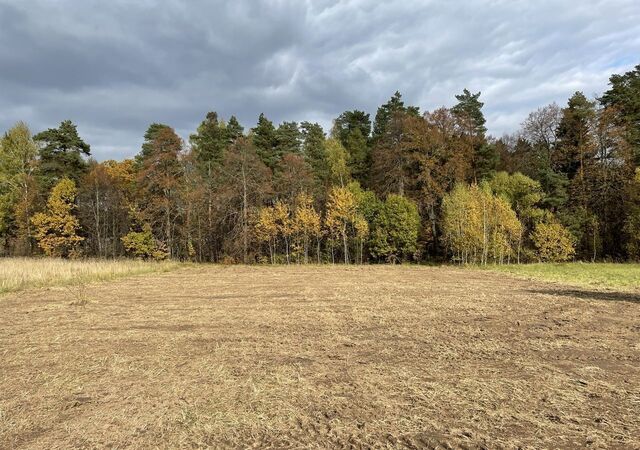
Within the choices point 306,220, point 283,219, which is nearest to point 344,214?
point 306,220

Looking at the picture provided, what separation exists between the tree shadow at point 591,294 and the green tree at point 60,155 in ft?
150

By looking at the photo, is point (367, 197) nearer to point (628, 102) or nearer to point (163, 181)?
point (163, 181)

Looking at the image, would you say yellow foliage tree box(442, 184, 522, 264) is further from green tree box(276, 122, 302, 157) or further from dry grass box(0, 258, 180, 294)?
dry grass box(0, 258, 180, 294)

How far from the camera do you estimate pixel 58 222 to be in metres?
42.4

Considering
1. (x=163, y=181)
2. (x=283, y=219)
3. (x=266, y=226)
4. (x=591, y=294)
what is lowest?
(x=591, y=294)

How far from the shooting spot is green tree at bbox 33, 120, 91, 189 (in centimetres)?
4484

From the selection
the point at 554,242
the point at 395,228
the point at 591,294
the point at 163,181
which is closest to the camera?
the point at 591,294

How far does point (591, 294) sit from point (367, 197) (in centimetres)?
2935

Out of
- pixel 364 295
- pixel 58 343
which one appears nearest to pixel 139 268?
pixel 364 295

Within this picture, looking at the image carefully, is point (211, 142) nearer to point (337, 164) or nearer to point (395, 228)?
point (337, 164)

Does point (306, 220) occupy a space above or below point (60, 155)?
below

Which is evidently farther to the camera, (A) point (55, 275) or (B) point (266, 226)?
(B) point (266, 226)

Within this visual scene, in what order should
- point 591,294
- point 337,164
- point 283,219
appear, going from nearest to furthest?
point 591,294 < point 283,219 < point 337,164

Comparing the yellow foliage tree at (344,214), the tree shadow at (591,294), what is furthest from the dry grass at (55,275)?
the tree shadow at (591,294)
